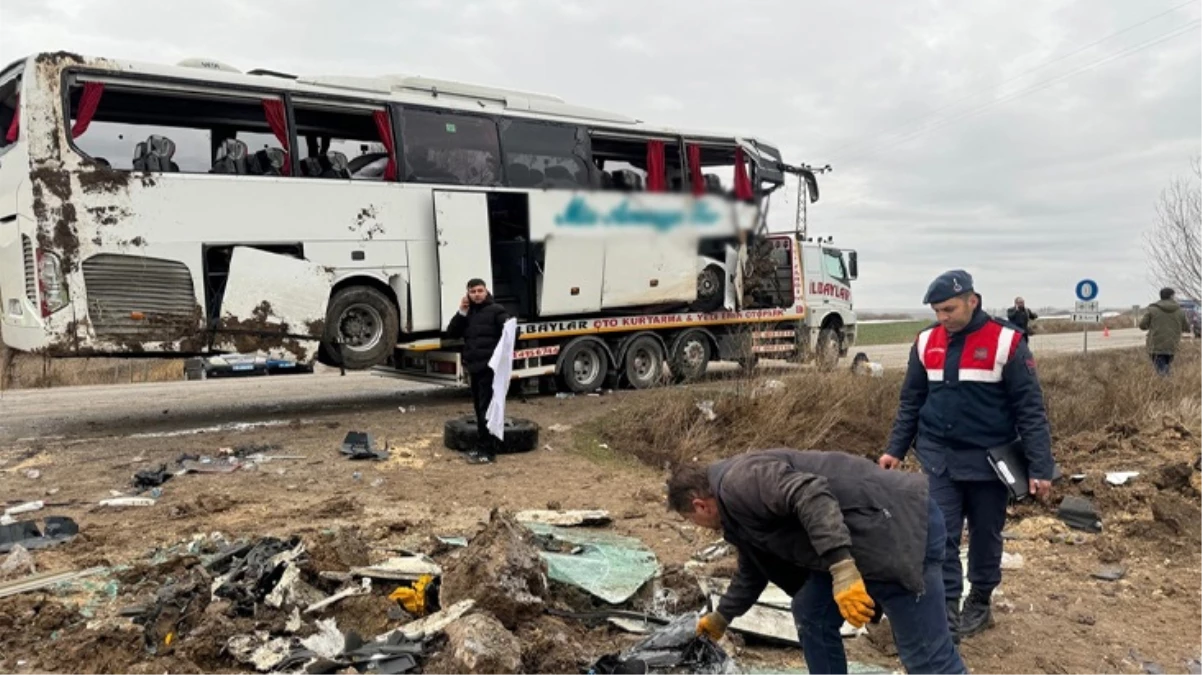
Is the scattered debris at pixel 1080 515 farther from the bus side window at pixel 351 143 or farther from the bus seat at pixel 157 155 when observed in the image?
the bus seat at pixel 157 155

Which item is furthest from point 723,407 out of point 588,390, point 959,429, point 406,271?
point 959,429

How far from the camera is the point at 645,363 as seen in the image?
43.5ft

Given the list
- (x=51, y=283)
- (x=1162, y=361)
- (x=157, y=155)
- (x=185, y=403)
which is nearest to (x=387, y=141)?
(x=157, y=155)

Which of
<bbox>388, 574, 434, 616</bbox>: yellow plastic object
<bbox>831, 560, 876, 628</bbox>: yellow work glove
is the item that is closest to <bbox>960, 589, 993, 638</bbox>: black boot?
<bbox>831, 560, 876, 628</bbox>: yellow work glove

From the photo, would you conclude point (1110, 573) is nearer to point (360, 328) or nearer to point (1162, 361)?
point (360, 328)

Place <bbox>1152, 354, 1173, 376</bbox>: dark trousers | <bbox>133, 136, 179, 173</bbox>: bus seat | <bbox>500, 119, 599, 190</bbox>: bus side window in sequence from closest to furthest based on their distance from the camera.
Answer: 1. <bbox>133, 136, 179, 173</bbox>: bus seat
2. <bbox>500, 119, 599, 190</bbox>: bus side window
3. <bbox>1152, 354, 1173, 376</bbox>: dark trousers

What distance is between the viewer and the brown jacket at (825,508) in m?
2.91

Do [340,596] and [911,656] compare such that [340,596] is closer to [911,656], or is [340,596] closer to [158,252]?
[911,656]

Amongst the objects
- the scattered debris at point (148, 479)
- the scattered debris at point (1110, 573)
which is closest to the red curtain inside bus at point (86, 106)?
the scattered debris at point (148, 479)

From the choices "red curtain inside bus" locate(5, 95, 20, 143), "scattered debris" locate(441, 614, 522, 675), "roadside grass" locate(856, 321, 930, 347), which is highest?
"red curtain inside bus" locate(5, 95, 20, 143)

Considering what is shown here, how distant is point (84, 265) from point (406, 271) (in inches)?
133

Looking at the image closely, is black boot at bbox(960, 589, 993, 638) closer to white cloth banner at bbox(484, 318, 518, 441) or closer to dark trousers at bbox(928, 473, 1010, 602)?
dark trousers at bbox(928, 473, 1010, 602)

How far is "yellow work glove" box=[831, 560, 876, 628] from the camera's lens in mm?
2811

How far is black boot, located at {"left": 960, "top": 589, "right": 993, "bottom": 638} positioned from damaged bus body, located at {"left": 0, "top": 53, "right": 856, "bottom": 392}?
3330 mm
